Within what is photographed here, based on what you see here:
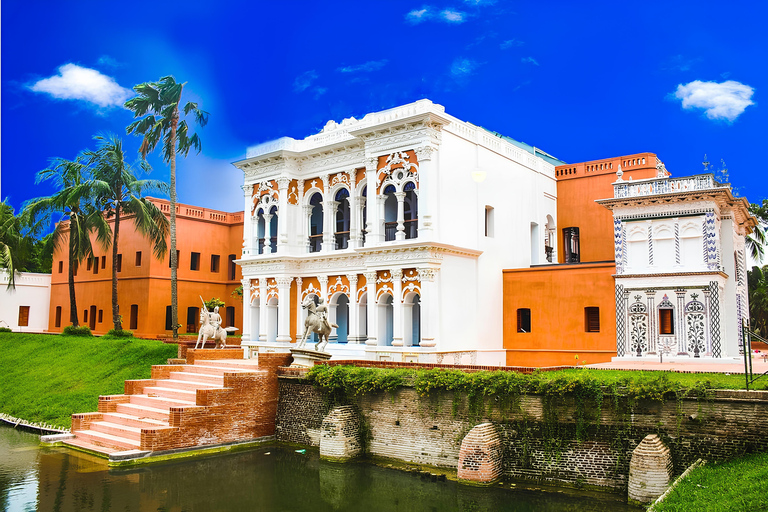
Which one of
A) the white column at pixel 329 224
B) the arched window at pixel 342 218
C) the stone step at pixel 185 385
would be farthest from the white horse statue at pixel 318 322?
the arched window at pixel 342 218

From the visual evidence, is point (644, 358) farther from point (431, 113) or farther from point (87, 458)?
point (87, 458)

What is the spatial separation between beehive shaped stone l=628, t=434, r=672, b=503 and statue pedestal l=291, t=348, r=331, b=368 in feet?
28.7

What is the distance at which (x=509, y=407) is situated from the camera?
12.7m

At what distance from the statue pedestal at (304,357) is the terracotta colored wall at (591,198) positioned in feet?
53.4

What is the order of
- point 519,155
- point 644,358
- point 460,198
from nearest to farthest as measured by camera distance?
1. point 644,358
2. point 460,198
3. point 519,155

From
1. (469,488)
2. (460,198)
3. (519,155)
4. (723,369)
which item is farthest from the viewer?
(519,155)

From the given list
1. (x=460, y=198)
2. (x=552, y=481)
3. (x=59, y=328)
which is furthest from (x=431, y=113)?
(x=59, y=328)

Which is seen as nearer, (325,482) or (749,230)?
(325,482)

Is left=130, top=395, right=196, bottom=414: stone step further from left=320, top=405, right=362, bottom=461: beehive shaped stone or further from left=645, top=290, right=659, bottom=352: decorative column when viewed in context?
A: left=645, top=290, right=659, bottom=352: decorative column

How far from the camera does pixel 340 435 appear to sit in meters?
14.4

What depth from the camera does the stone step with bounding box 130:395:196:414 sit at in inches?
630

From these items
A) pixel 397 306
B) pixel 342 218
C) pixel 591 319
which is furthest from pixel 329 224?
pixel 591 319

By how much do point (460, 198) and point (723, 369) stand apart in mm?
10398

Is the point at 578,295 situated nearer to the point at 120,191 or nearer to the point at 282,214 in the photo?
the point at 282,214
